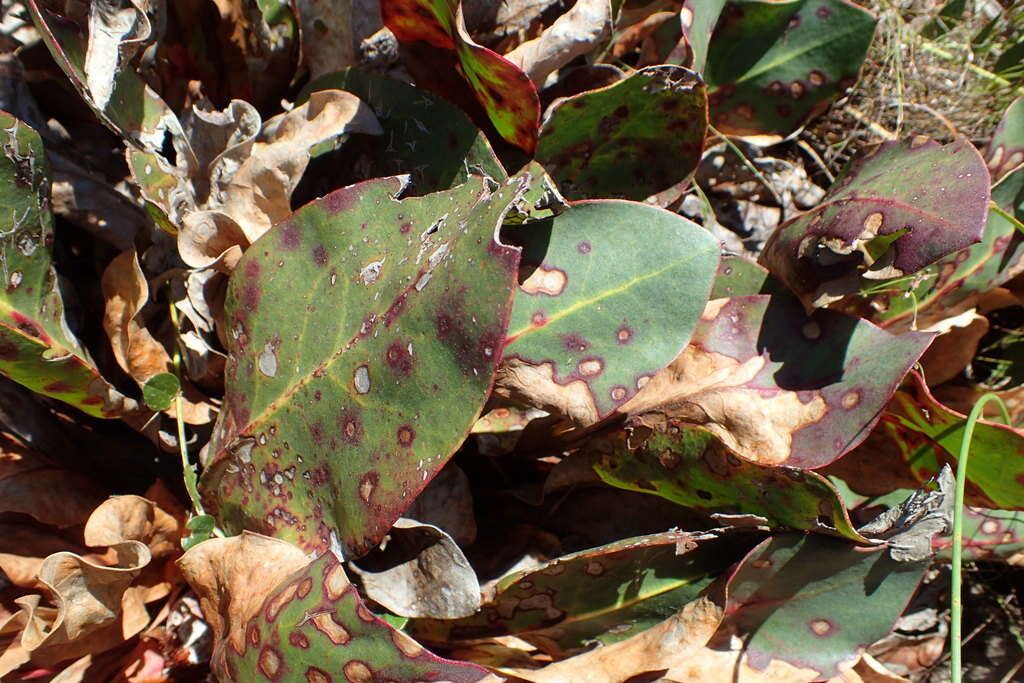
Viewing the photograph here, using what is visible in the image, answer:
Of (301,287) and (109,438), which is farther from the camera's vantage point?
(109,438)

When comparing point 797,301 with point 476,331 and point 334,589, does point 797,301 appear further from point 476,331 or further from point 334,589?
point 334,589

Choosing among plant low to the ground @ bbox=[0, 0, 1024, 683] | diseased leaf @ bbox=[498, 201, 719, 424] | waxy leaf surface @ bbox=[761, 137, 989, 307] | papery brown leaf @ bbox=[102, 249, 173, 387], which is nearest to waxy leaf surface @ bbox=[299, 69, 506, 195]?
plant low to the ground @ bbox=[0, 0, 1024, 683]

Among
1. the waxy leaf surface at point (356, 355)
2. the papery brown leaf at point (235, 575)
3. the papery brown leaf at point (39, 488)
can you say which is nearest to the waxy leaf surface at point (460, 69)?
the waxy leaf surface at point (356, 355)

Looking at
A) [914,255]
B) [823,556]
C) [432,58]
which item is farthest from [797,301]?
[432,58]

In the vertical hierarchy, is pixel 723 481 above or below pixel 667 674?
above

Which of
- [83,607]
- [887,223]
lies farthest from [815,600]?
[83,607]

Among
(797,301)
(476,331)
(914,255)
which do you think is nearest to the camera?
(476,331)
